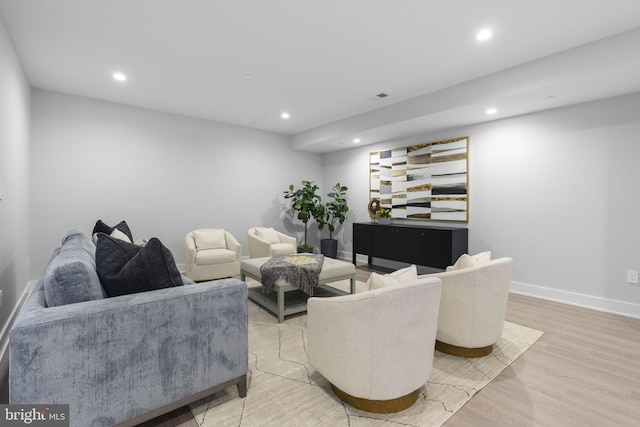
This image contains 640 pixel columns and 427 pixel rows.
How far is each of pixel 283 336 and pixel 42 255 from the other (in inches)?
146

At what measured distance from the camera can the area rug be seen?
1.69 m

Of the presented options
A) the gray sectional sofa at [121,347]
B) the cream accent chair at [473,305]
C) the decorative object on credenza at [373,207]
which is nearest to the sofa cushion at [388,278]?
the cream accent chair at [473,305]

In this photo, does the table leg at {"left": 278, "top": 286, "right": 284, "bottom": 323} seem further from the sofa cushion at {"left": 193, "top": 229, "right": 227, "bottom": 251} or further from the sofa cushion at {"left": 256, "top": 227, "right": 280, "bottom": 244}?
the sofa cushion at {"left": 256, "top": 227, "right": 280, "bottom": 244}

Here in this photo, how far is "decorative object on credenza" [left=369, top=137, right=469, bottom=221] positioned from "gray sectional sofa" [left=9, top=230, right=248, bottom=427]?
3.89 m

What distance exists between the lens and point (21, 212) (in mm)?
3340

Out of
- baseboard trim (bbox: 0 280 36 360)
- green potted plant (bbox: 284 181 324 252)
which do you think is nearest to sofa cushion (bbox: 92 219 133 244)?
baseboard trim (bbox: 0 280 36 360)

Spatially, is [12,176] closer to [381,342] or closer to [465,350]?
[381,342]

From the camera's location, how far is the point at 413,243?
4695mm

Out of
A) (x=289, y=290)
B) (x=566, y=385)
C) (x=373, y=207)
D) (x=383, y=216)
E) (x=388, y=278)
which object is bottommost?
(x=566, y=385)

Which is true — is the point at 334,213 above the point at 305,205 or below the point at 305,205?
below

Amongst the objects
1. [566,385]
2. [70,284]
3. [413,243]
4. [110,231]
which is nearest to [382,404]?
[566,385]

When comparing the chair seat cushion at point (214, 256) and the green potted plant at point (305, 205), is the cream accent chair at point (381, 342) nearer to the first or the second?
the chair seat cushion at point (214, 256)

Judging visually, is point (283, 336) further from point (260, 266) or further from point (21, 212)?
point (21, 212)

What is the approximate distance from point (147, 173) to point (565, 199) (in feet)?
19.0
